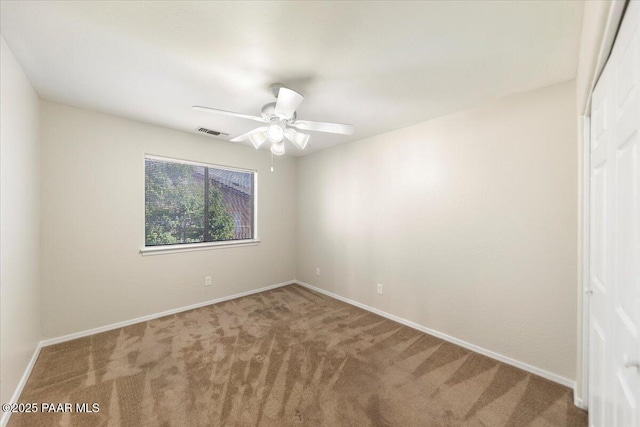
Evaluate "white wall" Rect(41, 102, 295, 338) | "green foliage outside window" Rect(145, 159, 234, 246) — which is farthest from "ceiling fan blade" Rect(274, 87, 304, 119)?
"green foliage outside window" Rect(145, 159, 234, 246)

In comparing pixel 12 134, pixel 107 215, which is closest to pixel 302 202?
pixel 107 215

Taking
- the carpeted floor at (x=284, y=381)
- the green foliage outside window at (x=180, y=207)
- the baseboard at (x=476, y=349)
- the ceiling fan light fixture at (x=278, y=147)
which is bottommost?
the carpeted floor at (x=284, y=381)

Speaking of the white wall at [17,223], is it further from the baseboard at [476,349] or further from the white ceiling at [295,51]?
the baseboard at [476,349]

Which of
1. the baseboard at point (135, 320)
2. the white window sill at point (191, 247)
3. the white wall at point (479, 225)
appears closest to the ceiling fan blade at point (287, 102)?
the white wall at point (479, 225)

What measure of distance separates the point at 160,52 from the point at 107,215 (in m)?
2.07

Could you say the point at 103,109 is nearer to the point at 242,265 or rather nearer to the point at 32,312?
the point at 32,312

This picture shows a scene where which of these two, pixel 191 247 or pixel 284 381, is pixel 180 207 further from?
pixel 284 381

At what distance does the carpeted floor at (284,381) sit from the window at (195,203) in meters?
1.24

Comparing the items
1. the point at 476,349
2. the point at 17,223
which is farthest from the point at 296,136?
the point at 476,349

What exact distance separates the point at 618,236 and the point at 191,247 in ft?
12.7

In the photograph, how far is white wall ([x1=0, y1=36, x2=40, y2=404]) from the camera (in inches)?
62.1

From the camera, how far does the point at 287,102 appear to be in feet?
5.97

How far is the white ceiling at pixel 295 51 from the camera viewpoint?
133 cm

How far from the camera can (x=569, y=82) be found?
6.39ft
